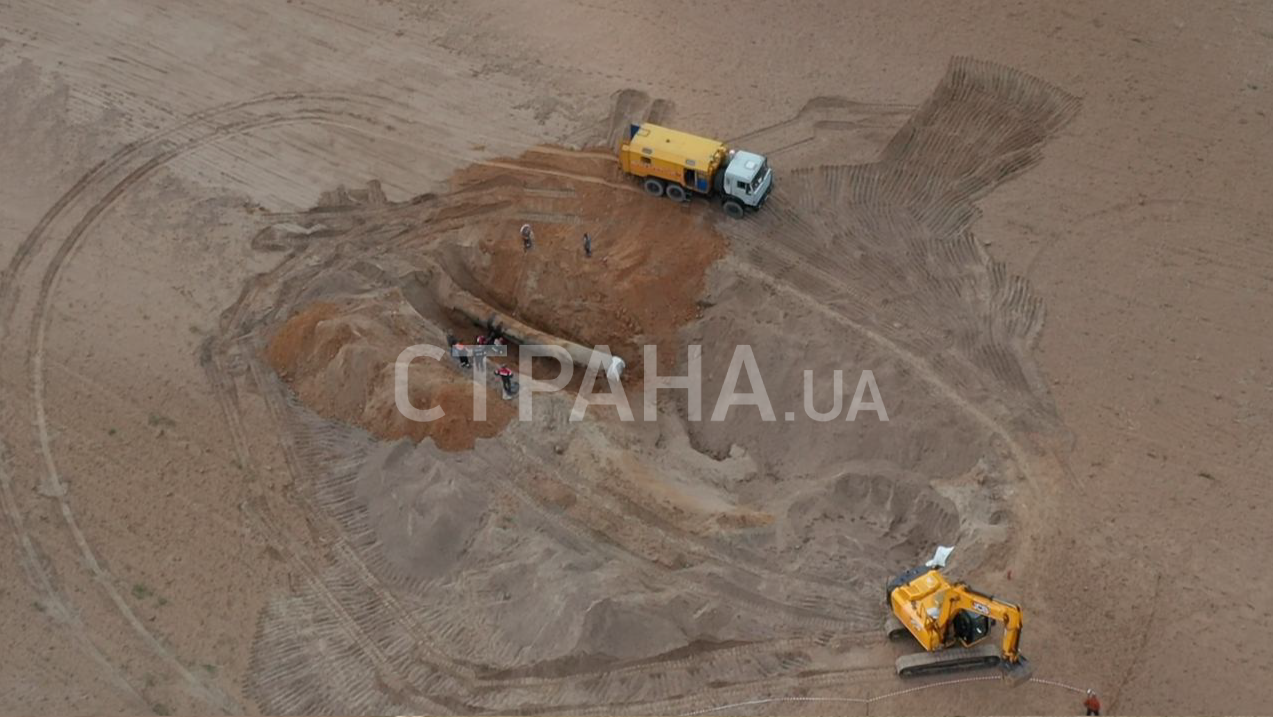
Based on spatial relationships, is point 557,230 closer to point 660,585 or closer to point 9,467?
point 660,585

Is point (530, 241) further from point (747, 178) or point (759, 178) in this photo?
point (759, 178)

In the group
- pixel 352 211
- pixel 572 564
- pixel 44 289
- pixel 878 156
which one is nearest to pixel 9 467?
pixel 44 289

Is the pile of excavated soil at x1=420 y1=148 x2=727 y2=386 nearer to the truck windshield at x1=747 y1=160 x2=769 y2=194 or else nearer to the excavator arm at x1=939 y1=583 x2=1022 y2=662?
the truck windshield at x1=747 y1=160 x2=769 y2=194

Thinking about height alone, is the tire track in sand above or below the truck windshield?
below

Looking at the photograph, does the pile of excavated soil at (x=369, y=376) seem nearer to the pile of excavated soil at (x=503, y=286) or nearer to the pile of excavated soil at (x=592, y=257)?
the pile of excavated soil at (x=503, y=286)

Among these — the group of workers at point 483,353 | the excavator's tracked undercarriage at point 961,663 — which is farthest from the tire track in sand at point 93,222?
the excavator's tracked undercarriage at point 961,663

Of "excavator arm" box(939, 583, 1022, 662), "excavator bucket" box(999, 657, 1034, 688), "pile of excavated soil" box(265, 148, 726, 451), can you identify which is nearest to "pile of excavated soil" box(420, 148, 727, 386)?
"pile of excavated soil" box(265, 148, 726, 451)
